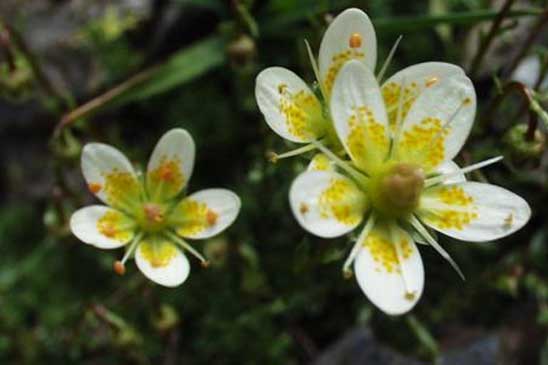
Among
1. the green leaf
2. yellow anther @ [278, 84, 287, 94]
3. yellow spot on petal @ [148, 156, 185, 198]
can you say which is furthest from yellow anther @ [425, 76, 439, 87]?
the green leaf

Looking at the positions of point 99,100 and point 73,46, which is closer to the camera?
point 99,100

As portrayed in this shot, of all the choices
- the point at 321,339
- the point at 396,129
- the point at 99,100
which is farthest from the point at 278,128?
the point at 321,339

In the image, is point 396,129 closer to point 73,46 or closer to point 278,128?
point 278,128

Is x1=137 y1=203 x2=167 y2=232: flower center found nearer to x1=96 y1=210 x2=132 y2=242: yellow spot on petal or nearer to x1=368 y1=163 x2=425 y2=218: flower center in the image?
x1=96 y1=210 x2=132 y2=242: yellow spot on petal

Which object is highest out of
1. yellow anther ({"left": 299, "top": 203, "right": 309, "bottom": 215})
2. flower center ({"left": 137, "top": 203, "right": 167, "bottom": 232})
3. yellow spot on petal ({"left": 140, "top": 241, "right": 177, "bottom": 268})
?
yellow anther ({"left": 299, "top": 203, "right": 309, "bottom": 215})

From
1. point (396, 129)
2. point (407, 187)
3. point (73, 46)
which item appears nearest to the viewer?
point (407, 187)

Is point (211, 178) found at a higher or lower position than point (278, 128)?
lower
